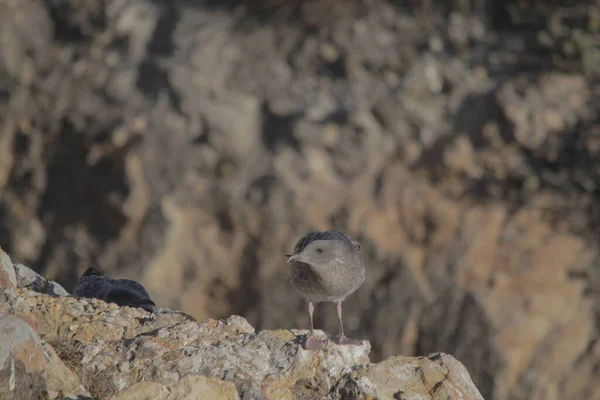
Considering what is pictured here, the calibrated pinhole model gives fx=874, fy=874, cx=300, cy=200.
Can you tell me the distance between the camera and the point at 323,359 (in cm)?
516

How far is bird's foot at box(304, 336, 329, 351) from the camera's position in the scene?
5.20m

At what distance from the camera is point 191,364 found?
500 centimetres

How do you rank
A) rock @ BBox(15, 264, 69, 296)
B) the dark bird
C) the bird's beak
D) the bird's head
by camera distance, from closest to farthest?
the bird's beak < the bird's head < rock @ BBox(15, 264, 69, 296) < the dark bird

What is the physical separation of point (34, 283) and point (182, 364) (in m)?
2.07

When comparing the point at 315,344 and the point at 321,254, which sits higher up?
the point at 321,254

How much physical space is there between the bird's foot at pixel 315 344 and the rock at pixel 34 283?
224cm

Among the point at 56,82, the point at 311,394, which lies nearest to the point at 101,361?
the point at 311,394

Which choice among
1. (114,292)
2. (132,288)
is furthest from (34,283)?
(132,288)

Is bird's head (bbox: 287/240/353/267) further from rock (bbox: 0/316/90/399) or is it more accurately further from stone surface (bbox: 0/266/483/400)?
rock (bbox: 0/316/90/399)

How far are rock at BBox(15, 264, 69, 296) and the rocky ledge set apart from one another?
32.1 inches

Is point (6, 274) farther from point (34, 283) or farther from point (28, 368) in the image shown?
point (28, 368)

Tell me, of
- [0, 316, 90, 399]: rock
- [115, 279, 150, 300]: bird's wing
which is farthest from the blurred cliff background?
[0, 316, 90, 399]: rock

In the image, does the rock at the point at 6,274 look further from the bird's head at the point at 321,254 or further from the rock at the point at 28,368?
the bird's head at the point at 321,254

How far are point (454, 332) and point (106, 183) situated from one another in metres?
5.92
